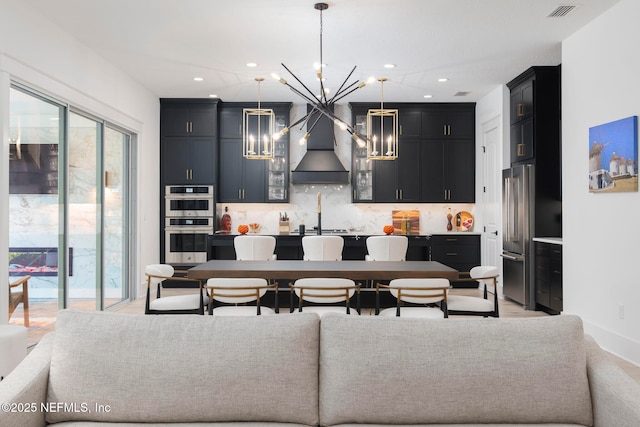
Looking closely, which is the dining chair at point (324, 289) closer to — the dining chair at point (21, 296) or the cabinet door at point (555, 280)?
the dining chair at point (21, 296)

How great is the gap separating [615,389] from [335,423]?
904mm

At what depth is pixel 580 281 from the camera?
4.93 meters

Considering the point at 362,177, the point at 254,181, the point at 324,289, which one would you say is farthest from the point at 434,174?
the point at 324,289

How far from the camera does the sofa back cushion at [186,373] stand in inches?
65.7

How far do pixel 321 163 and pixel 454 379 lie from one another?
6.47 m

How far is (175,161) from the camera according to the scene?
7.98m

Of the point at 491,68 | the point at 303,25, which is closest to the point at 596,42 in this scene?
the point at 491,68

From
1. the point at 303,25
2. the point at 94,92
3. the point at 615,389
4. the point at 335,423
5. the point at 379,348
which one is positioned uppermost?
the point at 303,25

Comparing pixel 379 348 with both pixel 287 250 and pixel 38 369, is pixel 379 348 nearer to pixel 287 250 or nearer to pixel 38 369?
pixel 38 369

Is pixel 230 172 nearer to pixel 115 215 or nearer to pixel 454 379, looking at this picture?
pixel 115 215

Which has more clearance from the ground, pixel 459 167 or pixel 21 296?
pixel 459 167

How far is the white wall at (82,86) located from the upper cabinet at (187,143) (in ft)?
0.54

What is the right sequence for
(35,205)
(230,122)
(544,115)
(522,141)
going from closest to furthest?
(35,205) → (544,115) → (522,141) → (230,122)

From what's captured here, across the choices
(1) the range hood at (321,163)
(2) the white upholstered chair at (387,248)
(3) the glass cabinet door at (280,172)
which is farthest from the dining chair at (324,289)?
(3) the glass cabinet door at (280,172)
